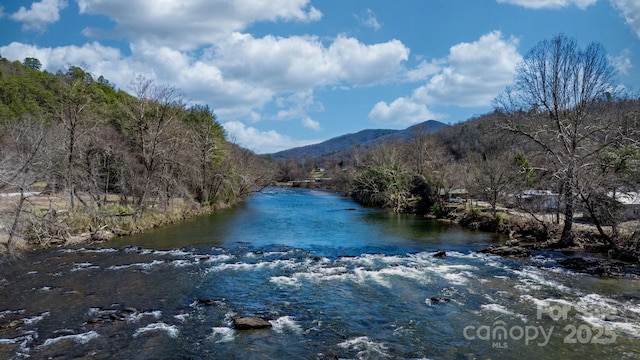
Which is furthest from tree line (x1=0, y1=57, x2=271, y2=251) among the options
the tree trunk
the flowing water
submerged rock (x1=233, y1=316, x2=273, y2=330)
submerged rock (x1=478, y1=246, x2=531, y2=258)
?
the tree trunk

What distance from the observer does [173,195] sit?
140 ft

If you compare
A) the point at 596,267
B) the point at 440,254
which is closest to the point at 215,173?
the point at 440,254

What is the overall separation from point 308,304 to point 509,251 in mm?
14569

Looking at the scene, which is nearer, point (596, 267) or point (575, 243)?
point (596, 267)

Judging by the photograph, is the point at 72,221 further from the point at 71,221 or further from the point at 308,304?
the point at 308,304

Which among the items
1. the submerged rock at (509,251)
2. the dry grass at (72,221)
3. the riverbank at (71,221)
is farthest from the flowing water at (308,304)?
the dry grass at (72,221)

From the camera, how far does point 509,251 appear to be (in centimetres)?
2384

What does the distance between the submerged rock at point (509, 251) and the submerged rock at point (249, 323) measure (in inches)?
651

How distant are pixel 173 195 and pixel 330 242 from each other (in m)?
21.8

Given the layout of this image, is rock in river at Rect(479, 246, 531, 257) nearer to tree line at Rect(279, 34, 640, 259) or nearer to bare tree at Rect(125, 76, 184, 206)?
tree line at Rect(279, 34, 640, 259)

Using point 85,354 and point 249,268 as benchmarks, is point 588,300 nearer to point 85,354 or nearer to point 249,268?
point 249,268

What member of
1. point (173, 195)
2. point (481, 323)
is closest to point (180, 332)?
point (481, 323)

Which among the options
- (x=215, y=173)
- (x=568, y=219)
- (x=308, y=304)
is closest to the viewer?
(x=308, y=304)

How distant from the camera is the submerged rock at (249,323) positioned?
12.9 metres
